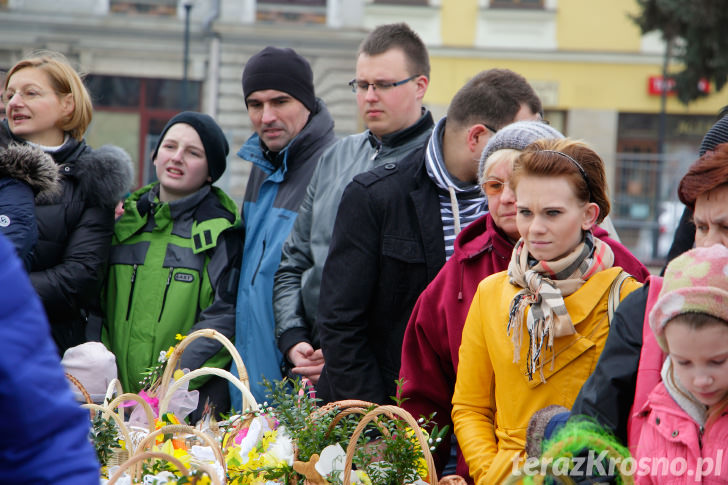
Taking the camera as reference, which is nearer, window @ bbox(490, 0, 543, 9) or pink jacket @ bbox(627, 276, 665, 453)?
pink jacket @ bbox(627, 276, 665, 453)

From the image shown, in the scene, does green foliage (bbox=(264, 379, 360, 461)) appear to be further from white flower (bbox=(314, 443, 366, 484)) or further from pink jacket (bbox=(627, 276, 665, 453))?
pink jacket (bbox=(627, 276, 665, 453))

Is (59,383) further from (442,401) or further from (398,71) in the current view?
(398,71)

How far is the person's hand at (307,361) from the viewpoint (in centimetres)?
376

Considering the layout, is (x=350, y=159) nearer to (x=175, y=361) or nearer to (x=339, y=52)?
(x=175, y=361)

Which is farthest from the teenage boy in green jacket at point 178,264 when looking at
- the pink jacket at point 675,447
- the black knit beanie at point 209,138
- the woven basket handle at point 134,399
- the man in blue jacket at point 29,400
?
the man in blue jacket at point 29,400

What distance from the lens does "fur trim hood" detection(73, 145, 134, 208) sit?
4.07m

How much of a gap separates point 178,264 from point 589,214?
6.96 ft

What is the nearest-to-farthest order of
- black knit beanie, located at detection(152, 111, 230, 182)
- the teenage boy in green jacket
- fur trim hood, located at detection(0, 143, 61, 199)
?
fur trim hood, located at detection(0, 143, 61, 199), the teenage boy in green jacket, black knit beanie, located at detection(152, 111, 230, 182)

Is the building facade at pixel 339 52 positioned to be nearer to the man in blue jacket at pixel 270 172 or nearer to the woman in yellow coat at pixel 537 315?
the man in blue jacket at pixel 270 172

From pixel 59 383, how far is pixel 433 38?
21.2 m

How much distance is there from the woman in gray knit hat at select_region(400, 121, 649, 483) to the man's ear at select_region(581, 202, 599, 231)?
0.31 metres

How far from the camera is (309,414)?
2643mm

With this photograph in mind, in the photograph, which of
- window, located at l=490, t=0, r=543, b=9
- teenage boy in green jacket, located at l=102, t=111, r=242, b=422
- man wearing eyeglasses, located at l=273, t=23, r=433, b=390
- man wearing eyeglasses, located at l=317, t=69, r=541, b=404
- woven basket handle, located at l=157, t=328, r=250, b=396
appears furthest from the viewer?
window, located at l=490, t=0, r=543, b=9

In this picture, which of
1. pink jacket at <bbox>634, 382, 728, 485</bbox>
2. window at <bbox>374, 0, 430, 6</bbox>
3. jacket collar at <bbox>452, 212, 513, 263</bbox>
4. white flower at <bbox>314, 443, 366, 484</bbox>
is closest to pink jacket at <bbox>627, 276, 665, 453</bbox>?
pink jacket at <bbox>634, 382, 728, 485</bbox>
